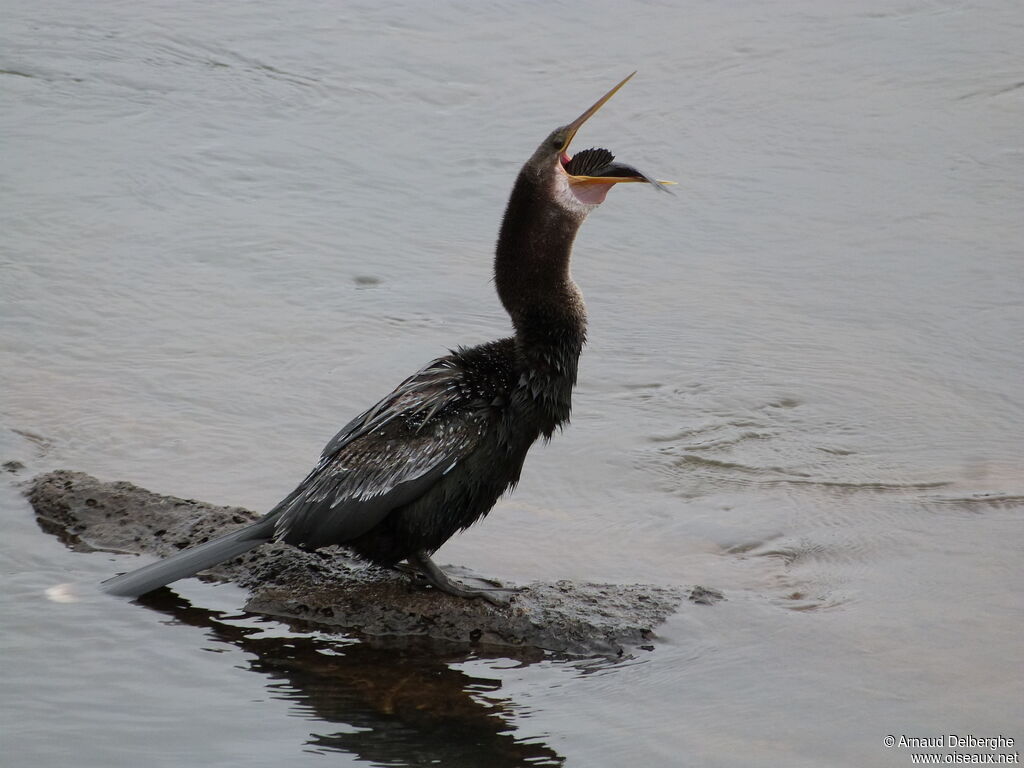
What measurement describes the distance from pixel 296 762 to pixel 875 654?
212 cm

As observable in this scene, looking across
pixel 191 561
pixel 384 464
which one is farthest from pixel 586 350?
pixel 191 561

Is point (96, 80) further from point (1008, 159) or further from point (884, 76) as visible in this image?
point (1008, 159)

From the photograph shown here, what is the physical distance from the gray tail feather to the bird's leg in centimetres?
56

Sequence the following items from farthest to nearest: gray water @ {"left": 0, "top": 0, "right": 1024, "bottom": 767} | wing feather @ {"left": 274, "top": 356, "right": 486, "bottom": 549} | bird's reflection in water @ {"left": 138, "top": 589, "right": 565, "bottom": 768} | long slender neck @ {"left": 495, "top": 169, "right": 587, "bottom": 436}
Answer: long slender neck @ {"left": 495, "top": 169, "right": 587, "bottom": 436}
wing feather @ {"left": 274, "top": 356, "right": 486, "bottom": 549}
gray water @ {"left": 0, "top": 0, "right": 1024, "bottom": 767}
bird's reflection in water @ {"left": 138, "top": 589, "right": 565, "bottom": 768}

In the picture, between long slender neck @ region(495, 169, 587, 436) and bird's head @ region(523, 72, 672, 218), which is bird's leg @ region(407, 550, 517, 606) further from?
bird's head @ region(523, 72, 672, 218)

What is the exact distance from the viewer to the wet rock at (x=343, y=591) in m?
5.21

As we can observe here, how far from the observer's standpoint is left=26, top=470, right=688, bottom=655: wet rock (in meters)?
5.21

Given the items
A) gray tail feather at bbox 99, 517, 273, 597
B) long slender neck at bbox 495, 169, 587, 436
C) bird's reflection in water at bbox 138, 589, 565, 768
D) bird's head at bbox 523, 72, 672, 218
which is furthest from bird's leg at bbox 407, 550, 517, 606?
bird's head at bbox 523, 72, 672, 218

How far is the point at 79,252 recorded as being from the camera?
8.95 m

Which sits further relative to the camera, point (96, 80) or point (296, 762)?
point (96, 80)

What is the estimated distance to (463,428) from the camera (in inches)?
207

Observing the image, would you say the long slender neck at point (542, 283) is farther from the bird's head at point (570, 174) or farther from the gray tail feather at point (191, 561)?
the gray tail feather at point (191, 561)

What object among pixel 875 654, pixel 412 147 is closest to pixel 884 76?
pixel 412 147

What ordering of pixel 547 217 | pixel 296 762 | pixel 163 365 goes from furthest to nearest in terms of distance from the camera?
pixel 163 365
pixel 547 217
pixel 296 762
